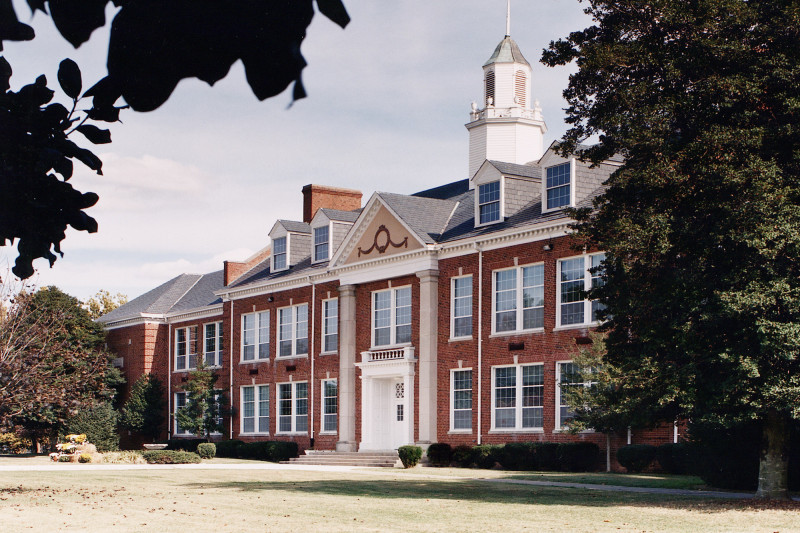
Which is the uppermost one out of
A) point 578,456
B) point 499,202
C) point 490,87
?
point 490,87

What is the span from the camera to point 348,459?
127 feet

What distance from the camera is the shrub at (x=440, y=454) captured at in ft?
116

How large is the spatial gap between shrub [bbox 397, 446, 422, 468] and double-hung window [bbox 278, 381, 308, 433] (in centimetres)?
977

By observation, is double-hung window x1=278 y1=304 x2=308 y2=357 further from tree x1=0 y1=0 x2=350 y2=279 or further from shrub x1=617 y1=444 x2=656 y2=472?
tree x1=0 y1=0 x2=350 y2=279

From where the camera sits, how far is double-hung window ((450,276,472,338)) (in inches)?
1427

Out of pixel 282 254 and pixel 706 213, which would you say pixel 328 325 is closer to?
pixel 282 254

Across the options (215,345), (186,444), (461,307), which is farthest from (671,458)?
(215,345)

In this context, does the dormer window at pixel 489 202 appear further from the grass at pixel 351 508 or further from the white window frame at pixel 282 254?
the white window frame at pixel 282 254

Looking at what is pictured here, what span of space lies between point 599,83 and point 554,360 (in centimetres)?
1344

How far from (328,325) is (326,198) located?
28.8 ft

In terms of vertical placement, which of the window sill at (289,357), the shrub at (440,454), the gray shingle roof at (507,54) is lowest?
the shrub at (440,454)

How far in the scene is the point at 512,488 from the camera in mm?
23422

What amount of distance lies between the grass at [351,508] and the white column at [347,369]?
47.6ft

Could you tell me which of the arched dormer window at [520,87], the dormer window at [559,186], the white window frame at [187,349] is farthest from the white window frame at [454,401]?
the arched dormer window at [520,87]
